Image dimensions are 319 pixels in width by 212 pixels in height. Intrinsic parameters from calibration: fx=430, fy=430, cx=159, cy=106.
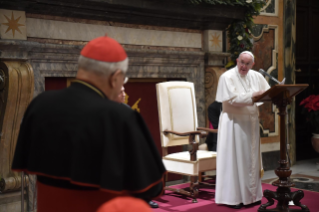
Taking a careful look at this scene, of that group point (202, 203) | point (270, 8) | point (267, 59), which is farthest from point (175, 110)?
point (270, 8)

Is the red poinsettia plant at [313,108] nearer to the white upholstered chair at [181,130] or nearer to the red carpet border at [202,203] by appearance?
the red carpet border at [202,203]

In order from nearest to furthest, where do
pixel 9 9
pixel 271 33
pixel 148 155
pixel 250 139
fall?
pixel 148 155 → pixel 9 9 → pixel 250 139 → pixel 271 33

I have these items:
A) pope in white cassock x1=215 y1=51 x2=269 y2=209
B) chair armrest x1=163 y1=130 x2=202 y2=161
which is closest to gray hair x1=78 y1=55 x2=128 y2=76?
pope in white cassock x1=215 y1=51 x2=269 y2=209

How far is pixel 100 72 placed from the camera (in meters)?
1.56

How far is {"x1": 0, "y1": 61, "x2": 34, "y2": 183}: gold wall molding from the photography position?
4.21 m

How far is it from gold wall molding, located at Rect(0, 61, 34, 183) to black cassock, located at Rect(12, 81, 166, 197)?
2800 millimetres

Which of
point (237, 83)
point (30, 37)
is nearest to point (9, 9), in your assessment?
point (30, 37)

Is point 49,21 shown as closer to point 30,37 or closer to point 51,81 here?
point 30,37

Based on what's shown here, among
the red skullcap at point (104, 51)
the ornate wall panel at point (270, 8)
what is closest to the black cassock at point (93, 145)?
the red skullcap at point (104, 51)

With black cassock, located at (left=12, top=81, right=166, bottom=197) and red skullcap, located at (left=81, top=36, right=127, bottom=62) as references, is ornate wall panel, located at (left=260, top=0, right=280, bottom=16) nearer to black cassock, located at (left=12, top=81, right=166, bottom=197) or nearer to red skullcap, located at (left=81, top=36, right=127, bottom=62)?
red skullcap, located at (left=81, top=36, right=127, bottom=62)

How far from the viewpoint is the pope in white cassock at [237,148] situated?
4.51m

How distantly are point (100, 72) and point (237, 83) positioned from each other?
10.6ft

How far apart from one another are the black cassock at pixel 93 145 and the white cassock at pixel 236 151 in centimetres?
309

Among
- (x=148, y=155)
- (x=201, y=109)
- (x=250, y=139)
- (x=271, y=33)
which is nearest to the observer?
(x=148, y=155)
